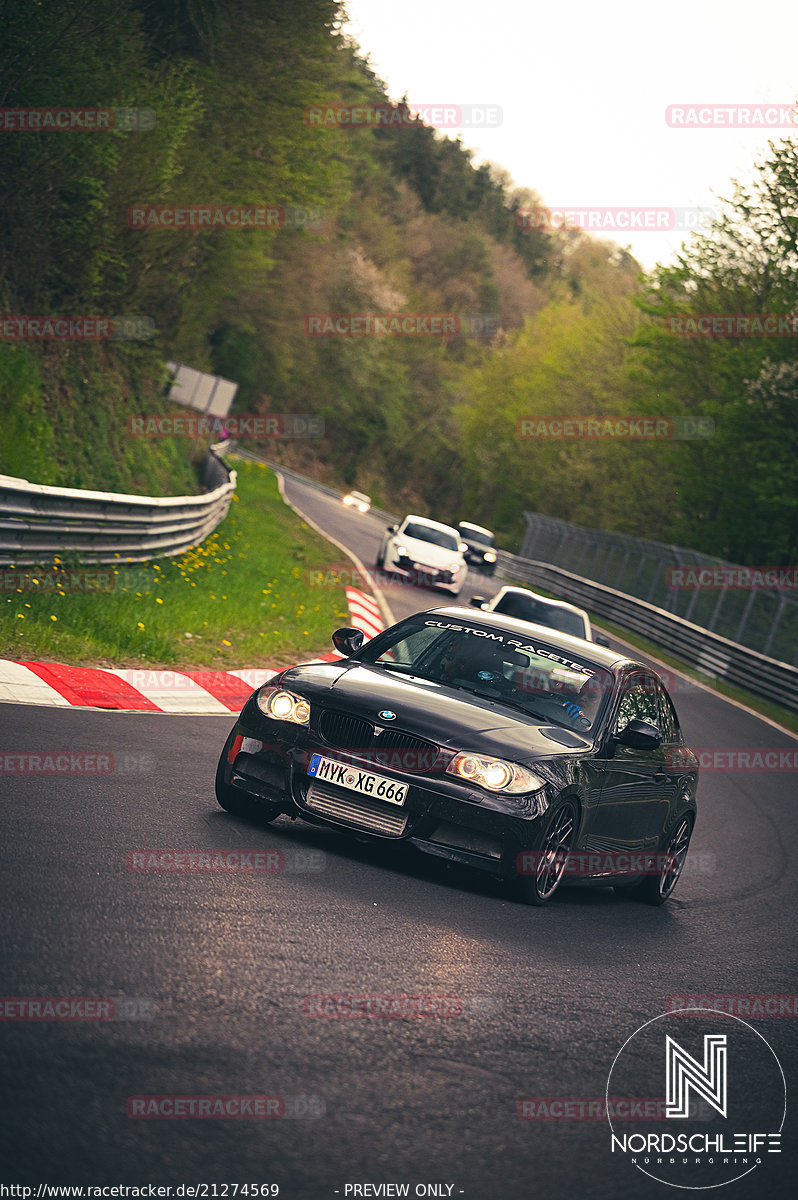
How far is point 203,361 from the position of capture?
61625mm

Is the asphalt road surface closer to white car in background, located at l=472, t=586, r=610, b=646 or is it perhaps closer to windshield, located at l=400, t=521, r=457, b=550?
white car in background, located at l=472, t=586, r=610, b=646

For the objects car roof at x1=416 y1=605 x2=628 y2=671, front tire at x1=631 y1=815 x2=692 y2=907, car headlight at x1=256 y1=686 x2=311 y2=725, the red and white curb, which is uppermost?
car roof at x1=416 y1=605 x2=628 y2=671

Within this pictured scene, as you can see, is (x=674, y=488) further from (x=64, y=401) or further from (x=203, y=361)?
(x=64, y=401)

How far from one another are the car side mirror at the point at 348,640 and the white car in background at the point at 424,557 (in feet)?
74.4

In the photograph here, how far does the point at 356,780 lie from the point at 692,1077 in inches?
102

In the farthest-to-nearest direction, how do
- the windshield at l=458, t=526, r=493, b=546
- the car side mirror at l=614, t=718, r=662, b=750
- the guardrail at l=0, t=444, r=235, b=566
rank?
1. the windshield at l=458, t=526, r=493, b=546
2. the guardrail at l=0, t=444, r=235, b=566
3. the car side mirror at l=614, t=718, r=662, b=750

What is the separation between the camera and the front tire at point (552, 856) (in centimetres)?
736

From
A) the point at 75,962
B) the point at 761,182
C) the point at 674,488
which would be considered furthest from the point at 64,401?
the point at 674,488

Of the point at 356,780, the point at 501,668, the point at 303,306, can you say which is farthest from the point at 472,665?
the point at 303,306

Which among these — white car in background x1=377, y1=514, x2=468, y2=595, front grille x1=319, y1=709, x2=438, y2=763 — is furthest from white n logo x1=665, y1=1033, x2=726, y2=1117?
white car in background x1=377, y1=514, x2=468, y2=595

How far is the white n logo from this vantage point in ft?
15.9

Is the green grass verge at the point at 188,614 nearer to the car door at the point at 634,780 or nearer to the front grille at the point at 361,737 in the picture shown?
the front grille at the point at 361,737

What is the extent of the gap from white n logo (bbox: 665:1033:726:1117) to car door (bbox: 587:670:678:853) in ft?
8.42

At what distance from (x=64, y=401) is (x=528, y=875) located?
1856cm
